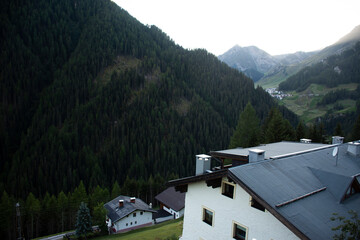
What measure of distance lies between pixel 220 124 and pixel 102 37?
121560mm

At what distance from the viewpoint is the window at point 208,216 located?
13.1 metres

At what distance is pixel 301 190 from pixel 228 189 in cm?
357

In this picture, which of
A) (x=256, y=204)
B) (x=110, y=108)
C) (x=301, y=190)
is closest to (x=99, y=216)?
(x=256, y=204)

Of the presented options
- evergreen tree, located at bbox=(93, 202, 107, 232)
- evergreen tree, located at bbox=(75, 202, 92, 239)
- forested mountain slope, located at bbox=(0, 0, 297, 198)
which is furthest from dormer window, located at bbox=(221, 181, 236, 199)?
forested mountain slope, located at bbox=(0, 0, 297, 198)

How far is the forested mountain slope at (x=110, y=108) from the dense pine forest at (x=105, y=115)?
0.65 m

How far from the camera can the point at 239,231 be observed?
11.7 metres

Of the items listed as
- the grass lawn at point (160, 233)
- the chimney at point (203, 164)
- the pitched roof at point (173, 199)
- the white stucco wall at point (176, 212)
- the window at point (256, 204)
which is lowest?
the white stucco wall at point (176, 212)

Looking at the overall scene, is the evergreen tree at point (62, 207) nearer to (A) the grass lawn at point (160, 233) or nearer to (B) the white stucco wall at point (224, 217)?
(A) the grass lawn at point (160, 233)

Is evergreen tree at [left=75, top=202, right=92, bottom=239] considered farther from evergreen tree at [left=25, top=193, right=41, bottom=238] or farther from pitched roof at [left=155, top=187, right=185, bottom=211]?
pitched roof at [left=155, top=187, right=185, bottom=211]

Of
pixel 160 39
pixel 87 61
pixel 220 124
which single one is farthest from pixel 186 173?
pixel 160 39

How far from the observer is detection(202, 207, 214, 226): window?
13.1 m

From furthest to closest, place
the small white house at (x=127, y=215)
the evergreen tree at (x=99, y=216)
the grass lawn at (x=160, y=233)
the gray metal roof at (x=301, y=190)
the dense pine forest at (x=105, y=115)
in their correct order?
1. the dense pine forest at (x=105, y=115)
2. the small white house at (x=127, y=215)
3. the evergreen tree at (x=99, y=216)
4. the grass lawn at (x=160, y=233)
5. the gray metal roof at (x=301, y=190)

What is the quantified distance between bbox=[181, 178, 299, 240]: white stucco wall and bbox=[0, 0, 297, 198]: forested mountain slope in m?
83.1

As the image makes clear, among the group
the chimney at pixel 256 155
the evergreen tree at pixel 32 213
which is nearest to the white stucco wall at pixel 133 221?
the evergreen tree at pixel 32 213
